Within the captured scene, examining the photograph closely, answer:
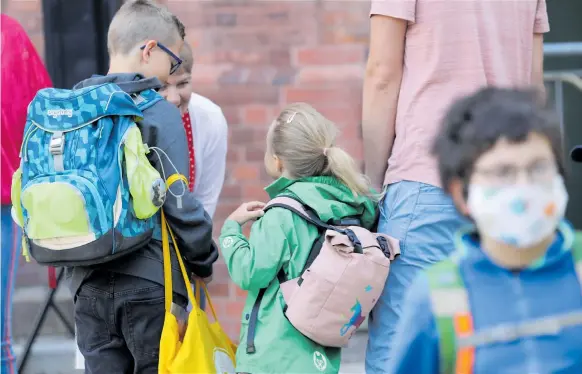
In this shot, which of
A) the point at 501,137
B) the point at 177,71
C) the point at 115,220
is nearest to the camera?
the point at 501,137

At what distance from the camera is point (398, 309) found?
3.16 metres

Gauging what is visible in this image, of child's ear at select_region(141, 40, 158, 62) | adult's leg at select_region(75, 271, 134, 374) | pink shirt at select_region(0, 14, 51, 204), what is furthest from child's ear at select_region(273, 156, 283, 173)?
pink shirt at select_region(0, 14, 51, 204)

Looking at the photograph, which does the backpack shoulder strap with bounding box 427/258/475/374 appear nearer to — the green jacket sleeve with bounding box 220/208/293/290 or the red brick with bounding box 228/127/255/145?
the green jacket sleeve with bounding box 220/208/293/290

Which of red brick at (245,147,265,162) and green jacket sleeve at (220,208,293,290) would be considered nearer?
green jacket sleeve at (220,208,293,290)

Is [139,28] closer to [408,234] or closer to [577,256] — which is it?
[408,234]

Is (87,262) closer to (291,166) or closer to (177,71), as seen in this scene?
(291,166)

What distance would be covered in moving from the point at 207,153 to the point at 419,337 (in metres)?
2.16

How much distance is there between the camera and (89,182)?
9.62ft

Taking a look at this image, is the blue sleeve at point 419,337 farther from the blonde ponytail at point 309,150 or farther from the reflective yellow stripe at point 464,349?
the blonde ponytail at point 309,150

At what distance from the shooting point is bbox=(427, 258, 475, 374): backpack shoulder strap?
182 cm

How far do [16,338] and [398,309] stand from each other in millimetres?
2572

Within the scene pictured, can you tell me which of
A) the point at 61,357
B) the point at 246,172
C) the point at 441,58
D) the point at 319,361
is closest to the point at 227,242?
the point at 319,361

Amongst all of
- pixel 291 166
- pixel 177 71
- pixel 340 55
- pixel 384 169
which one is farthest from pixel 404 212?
pixel 340 55

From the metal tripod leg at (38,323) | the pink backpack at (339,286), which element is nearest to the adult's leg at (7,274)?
the metal tripod leg at (38,323)
